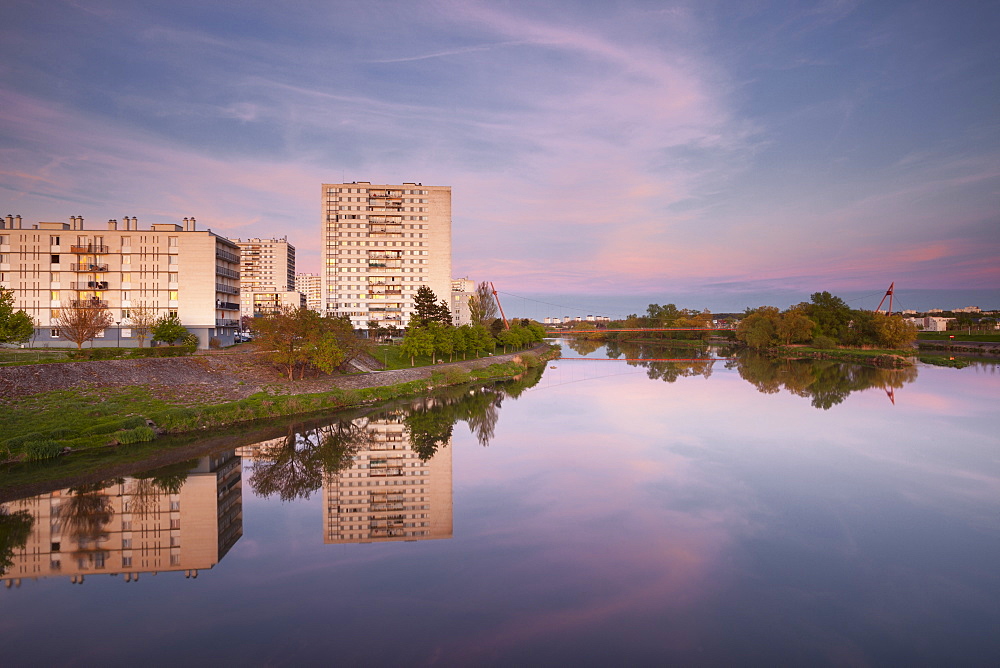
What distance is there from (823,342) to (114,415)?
229 ft

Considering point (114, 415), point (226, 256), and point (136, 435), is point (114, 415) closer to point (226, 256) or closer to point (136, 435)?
point (136, 435)

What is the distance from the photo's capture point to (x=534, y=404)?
98.0ft

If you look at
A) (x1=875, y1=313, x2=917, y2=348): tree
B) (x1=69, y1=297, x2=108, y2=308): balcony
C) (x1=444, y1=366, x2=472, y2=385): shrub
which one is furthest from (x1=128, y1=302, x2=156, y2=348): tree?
(x1=875, y1=313, x2=917, y2=348): tree

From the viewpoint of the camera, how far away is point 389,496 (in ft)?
47.2

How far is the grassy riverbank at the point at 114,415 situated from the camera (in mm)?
16422

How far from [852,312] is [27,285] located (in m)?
82.9

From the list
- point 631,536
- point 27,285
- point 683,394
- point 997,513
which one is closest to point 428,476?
point 631,536

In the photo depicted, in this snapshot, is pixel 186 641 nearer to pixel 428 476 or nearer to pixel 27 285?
pixel 428 476

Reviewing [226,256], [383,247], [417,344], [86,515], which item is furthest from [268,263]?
[86,515]

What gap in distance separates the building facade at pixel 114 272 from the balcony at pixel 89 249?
0.06 metres

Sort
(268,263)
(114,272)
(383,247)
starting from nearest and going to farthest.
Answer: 1. (114,272)
2. (383,247)
3. (268,263)

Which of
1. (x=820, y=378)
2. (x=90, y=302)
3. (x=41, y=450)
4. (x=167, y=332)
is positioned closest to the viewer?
(x=41, y=450)

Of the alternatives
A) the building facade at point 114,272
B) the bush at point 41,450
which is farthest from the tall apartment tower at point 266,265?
the bush at point 41,450

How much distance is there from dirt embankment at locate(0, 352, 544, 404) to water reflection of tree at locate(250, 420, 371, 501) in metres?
5.16
